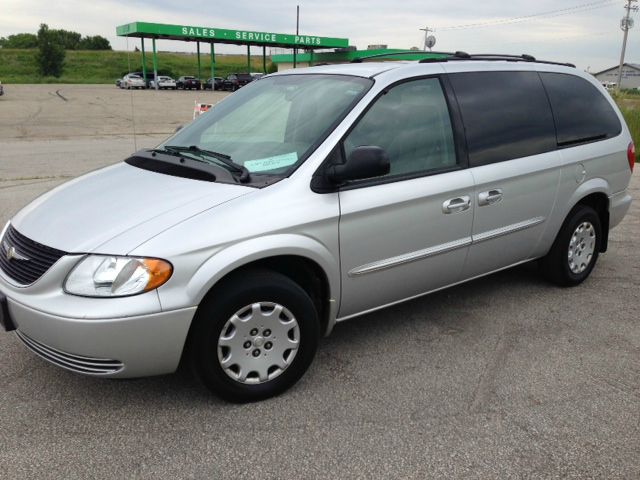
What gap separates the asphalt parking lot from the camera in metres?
2.54

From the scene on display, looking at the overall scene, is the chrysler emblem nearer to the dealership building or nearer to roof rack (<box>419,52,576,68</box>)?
roof rack (<box>419,52,576,68</box>)

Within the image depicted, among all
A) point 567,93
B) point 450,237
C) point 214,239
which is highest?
point 567,93

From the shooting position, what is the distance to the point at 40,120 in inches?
871

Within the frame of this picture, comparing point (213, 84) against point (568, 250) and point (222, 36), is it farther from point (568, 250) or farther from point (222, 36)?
point (568, 250)

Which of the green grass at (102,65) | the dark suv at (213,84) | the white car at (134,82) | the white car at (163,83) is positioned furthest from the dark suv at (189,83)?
the green grass at (102,65)

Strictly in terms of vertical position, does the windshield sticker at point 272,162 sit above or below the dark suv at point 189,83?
above

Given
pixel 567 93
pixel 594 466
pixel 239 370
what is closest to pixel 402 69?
pixel 567 93

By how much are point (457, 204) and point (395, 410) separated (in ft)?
4.48

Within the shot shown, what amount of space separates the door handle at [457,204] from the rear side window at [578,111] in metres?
1.18

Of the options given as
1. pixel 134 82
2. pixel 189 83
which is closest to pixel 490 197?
pixel 134 82

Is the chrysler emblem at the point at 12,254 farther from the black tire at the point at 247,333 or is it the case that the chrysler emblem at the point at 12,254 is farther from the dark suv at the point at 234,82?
the dark suv at the point at 234,82

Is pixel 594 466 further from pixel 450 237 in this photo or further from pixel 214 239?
pixel 214 239

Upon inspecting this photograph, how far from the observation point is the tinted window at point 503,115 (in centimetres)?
378

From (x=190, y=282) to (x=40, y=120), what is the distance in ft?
73.8
